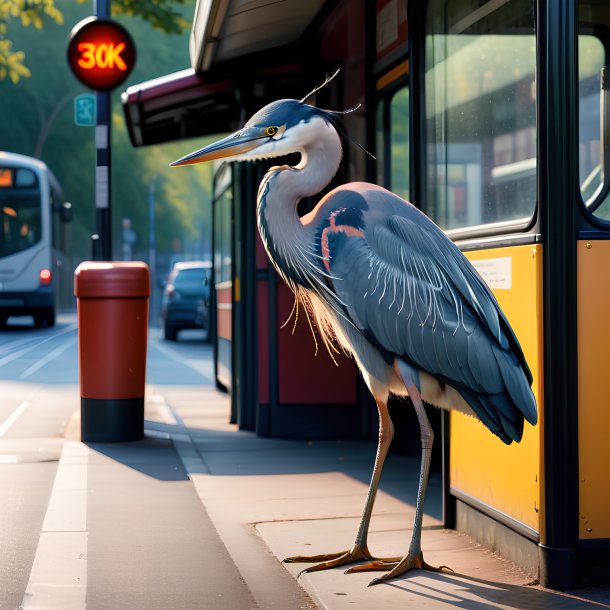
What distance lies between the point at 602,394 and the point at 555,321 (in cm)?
32

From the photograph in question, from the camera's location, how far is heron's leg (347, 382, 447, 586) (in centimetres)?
462

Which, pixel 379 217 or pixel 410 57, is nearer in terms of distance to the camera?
pixel 379 217

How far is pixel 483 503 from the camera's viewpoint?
531 centimetres

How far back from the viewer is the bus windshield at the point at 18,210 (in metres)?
23.7

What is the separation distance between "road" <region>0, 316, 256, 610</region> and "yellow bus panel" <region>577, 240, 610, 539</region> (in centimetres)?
126

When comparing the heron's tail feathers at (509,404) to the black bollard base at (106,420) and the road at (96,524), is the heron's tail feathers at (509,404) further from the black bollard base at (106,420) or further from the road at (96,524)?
the black bollard base at (106,420)

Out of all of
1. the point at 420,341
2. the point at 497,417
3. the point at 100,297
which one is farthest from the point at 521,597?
the point at 100,297

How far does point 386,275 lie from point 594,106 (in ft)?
3.81

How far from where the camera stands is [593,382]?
460 cm

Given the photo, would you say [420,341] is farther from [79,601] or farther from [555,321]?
[79,601]

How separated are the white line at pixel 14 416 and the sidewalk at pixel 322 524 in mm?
1117

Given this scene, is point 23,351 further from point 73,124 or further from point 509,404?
point 73,124

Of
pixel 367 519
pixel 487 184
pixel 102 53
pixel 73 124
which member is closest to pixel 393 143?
pixel 487 184

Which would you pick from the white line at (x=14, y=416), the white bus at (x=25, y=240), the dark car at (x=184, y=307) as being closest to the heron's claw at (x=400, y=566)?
the white line at (x=14, y=416)
